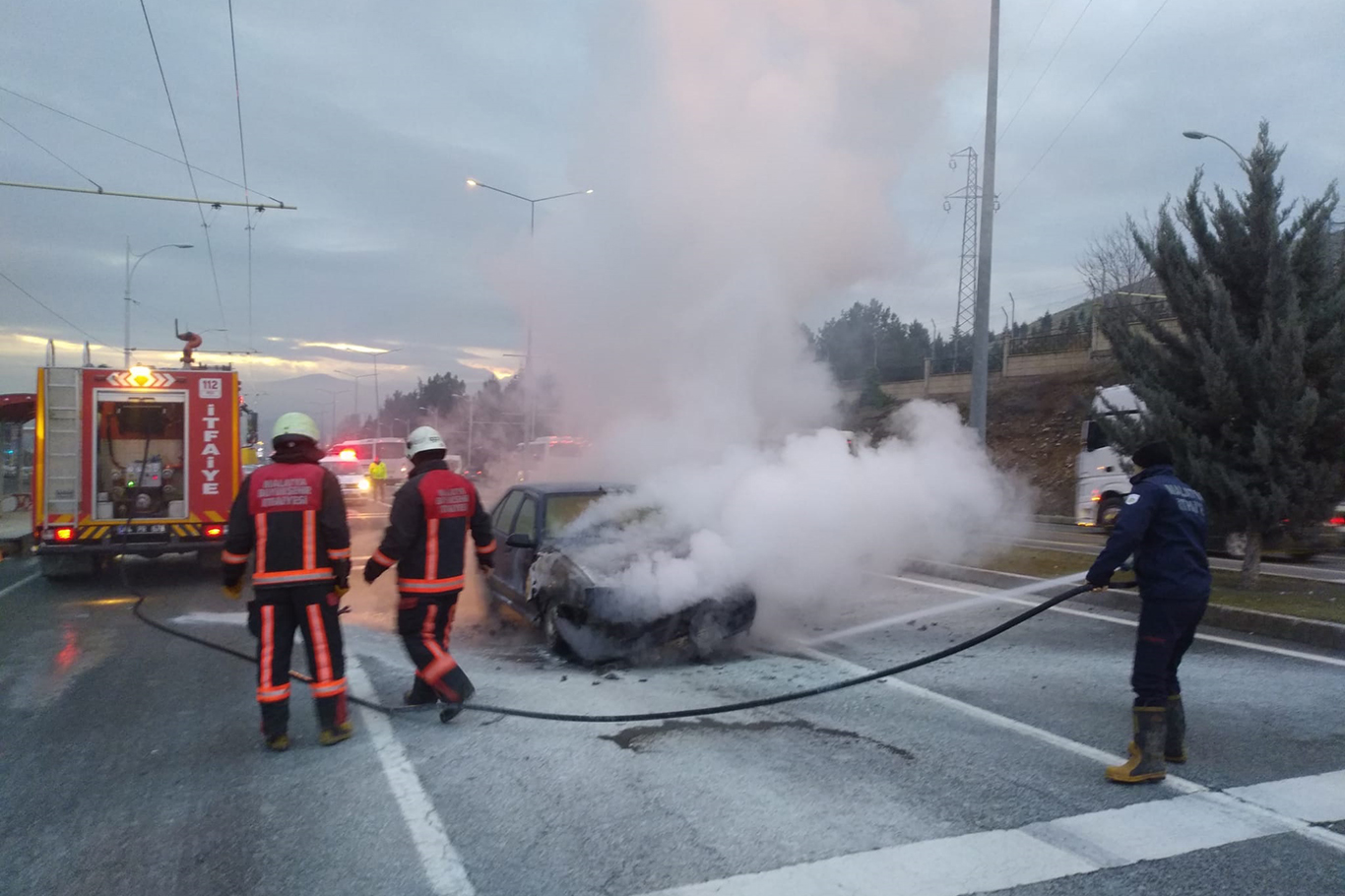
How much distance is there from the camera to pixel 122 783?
4461 mm

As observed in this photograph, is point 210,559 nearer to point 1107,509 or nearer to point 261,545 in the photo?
point 261,545

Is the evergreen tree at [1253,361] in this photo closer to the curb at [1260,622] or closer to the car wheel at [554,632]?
the curb at [1260,622]

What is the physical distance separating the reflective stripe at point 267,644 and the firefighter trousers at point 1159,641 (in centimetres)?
439

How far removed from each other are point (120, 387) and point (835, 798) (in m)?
10.7

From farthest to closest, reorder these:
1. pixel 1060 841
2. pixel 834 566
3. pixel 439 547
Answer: pixel 834 566
pixel 439 547
pixel 1060 841

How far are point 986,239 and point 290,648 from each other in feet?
38.4

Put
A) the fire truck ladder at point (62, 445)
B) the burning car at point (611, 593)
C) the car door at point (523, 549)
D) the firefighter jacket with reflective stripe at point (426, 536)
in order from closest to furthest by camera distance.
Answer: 1. the firefighter jacket with reflective stripe at point (426, 536)
2. the burning car at point (611, 593)
3. the car door at point (523, 549)
4. the fire truck ladder at point (62, 445)

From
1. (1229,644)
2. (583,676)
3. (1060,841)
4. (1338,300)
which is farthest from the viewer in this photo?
(1338,300)

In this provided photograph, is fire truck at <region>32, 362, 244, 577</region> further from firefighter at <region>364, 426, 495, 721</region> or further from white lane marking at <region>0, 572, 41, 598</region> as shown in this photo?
firefighter at <region>364, 426, 495, 721</region>

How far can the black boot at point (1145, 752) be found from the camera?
14.4 feet

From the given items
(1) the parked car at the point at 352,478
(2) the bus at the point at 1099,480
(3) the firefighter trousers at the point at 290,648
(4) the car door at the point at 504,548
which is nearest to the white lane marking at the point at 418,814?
(3) the firefighter trousers at the point at 290,648

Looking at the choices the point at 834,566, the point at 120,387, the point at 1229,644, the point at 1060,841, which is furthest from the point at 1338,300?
the point at 120,387

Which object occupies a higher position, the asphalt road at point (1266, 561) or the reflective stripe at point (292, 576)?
the reflective stripe at point (292, 576)

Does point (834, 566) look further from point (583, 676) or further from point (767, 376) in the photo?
point (767, 376)
